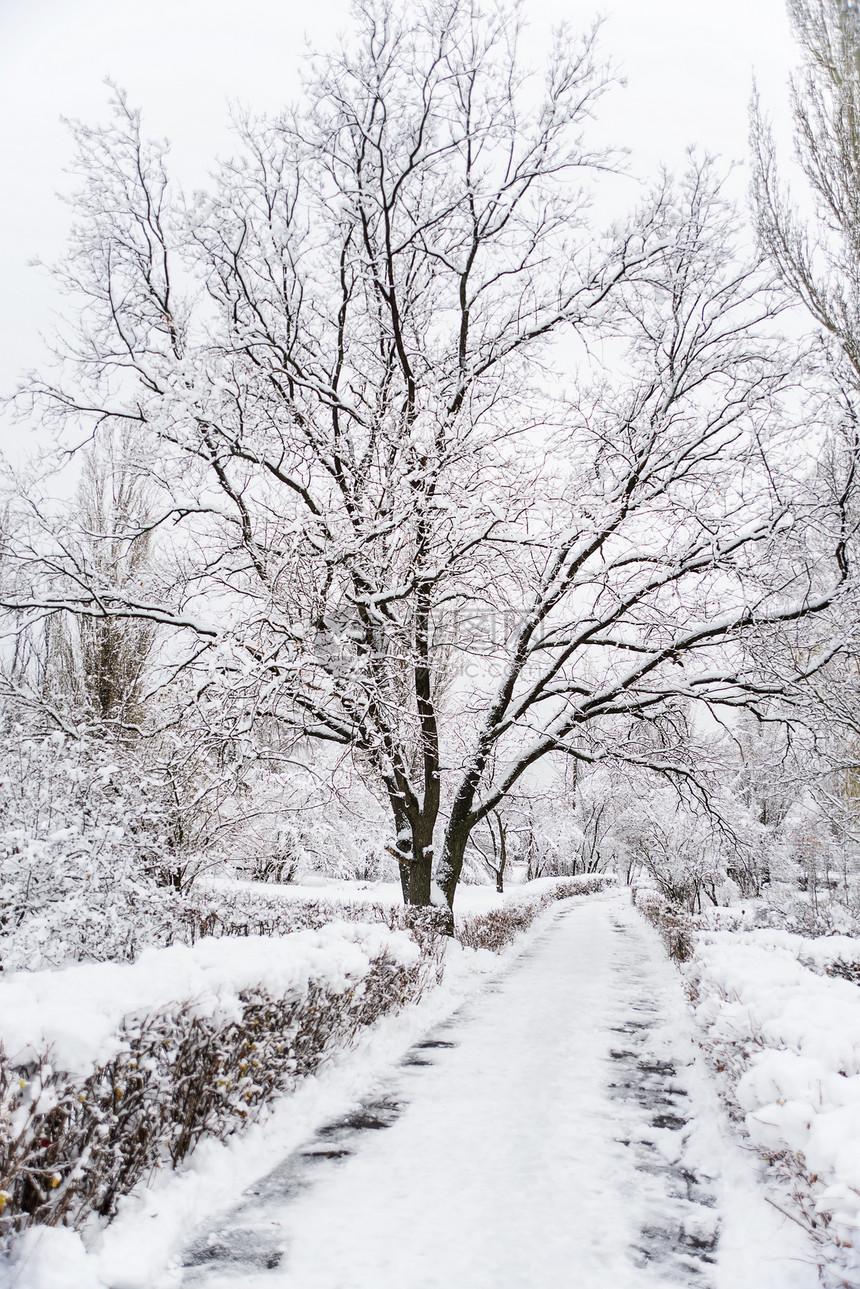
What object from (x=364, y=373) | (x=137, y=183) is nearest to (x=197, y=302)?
(x=137, y=183)

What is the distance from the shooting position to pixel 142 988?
289cm

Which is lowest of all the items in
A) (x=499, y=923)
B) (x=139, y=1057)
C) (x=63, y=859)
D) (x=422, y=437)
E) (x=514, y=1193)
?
(x=499, y=923)

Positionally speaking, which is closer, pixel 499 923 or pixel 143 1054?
pixel 143 1054

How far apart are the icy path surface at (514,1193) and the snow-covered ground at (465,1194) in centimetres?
1

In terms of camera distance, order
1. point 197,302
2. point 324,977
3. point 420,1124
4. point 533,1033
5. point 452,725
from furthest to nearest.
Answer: point 452,725
point 197,302
point 533,1033
point 324,977
point 420,1124

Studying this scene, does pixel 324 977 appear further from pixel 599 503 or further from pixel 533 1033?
pixel 599 503

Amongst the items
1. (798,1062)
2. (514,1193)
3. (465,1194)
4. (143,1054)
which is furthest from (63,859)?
(798,1062)

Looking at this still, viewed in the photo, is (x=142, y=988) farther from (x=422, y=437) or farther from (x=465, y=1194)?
(x=422, y=437)

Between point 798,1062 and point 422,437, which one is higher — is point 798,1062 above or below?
below

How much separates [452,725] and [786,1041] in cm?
1337

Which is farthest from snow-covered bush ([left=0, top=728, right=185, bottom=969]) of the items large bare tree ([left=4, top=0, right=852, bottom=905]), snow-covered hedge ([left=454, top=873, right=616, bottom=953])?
snow-covered hedge ([left=454, top=873, right=616, bottom=953])

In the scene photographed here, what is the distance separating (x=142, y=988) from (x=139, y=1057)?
27 cm

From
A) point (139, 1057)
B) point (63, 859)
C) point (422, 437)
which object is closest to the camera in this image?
point (139, 1057)

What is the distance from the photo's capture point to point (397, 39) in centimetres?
768
